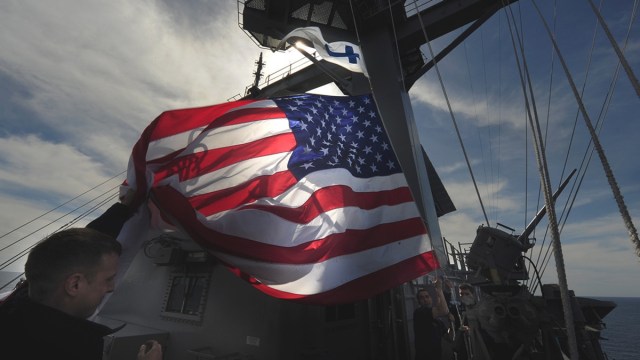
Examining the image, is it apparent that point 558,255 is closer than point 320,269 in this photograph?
Yes

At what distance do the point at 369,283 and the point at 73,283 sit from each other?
2.44 m

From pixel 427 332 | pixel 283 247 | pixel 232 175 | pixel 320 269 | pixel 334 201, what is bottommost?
pixel 427 332

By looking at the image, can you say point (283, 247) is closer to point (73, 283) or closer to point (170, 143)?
point (73, 283)

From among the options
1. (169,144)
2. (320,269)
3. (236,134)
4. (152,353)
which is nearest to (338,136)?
(236,134)

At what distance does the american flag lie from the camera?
2.86m

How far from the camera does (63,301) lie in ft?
4.17

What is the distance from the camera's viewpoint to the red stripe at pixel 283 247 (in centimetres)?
285

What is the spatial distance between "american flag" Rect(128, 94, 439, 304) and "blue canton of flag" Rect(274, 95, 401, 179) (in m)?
0.02

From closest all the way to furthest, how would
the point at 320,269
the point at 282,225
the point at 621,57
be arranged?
the point at 621,57 < the point at 320,269 < the point at 282,225

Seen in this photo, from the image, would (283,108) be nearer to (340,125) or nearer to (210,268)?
(340,125)

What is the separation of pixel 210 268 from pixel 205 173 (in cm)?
414

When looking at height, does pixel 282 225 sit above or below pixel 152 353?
above

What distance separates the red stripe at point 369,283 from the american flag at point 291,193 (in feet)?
0.04

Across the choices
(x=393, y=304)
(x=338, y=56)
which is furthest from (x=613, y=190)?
(x=393, y=304)
